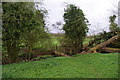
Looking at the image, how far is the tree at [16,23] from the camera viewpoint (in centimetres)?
968

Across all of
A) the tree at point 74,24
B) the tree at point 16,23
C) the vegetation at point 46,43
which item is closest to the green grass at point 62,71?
the vegetation at point 46,43

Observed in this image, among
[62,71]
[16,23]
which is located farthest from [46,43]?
A: [62,71]

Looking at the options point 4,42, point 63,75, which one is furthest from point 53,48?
point 63,75

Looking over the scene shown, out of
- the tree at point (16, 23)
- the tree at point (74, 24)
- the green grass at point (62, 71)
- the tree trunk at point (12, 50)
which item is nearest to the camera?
the green grass at point (62, 71)

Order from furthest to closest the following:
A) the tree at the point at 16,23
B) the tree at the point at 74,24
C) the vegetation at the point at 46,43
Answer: the tree at the point at 74,24 → the tree at the point at 16,23 → the vegetation at the point at 46,43

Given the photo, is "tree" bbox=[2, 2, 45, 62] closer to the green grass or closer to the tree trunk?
the tree trunk

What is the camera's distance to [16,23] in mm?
9883

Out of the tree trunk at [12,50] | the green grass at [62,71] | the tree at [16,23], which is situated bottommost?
the green grass at [62,71]

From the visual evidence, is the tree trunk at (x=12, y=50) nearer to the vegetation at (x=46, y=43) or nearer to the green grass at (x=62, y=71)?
the vegetation at (x=46, y=43)

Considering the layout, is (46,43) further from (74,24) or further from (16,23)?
(16,23)

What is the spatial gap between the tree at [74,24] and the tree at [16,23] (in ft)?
16.6

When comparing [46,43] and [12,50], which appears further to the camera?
[46,43]

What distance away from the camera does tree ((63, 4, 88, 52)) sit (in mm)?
14570

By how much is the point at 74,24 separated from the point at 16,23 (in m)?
7.07
